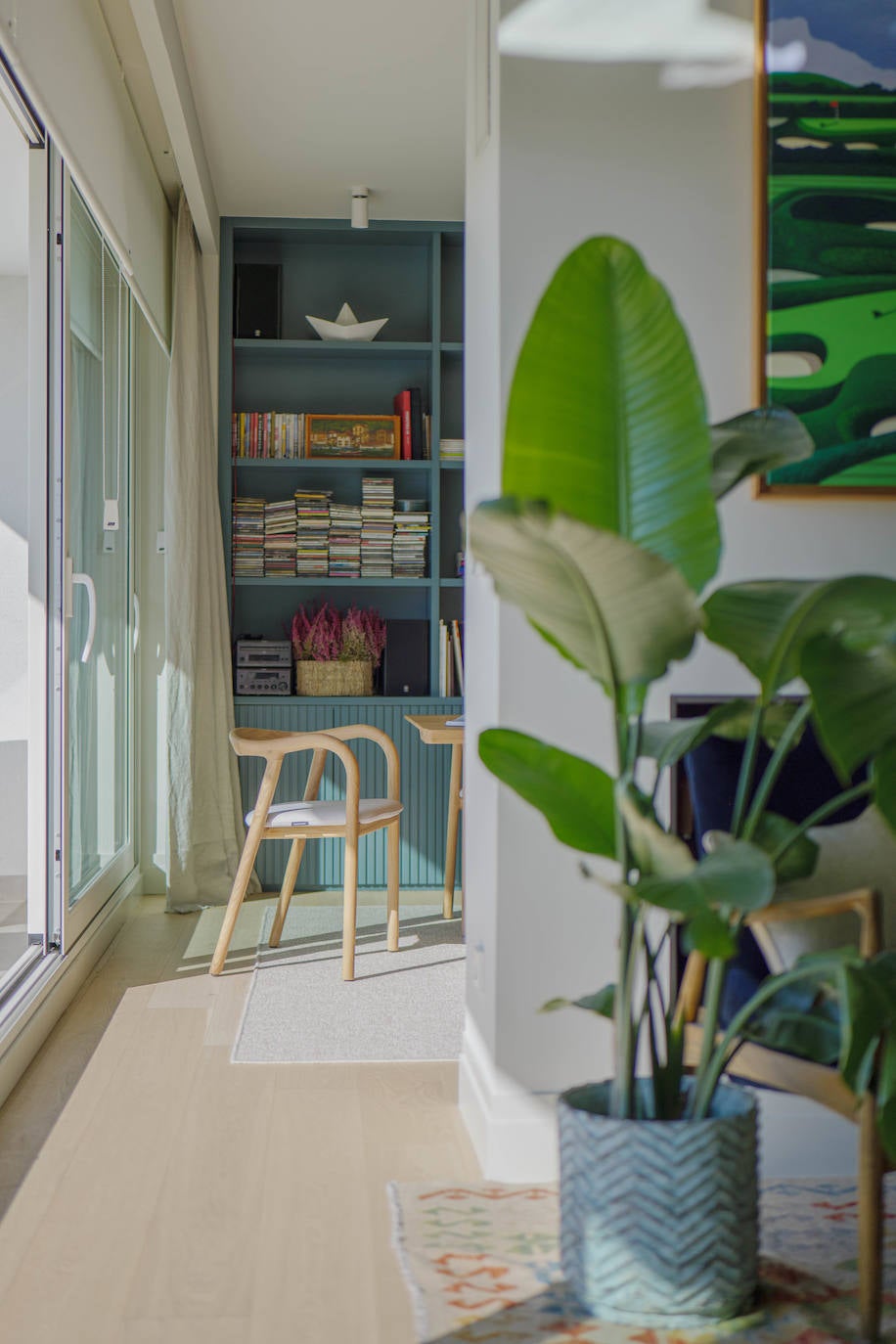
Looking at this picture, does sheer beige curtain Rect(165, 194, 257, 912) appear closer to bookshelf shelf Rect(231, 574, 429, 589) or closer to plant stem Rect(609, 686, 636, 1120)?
bookshelf shelf Rect(231, 574, 429, 589)

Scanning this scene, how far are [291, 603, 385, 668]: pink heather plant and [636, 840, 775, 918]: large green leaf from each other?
372 cm

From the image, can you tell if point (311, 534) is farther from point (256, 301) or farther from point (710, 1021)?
point (710, 1021)

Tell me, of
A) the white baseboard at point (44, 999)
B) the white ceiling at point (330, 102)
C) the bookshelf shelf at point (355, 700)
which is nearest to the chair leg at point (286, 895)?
the white baseboard at point (44, 999)

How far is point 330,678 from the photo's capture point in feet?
16.9

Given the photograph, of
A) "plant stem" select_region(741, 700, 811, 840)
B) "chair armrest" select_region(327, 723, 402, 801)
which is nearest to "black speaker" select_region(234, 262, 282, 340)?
"chair armrest" select_region(327, 723, 402, 801)

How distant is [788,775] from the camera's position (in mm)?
2254

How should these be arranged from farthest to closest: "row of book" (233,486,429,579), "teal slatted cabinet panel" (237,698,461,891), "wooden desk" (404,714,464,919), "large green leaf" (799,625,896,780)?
"row of book" (233,486,429,579) < "teal slatted cabinet panel" (237,698,461,891) < "wooden desk" (404,714,464,919) < "large green leaf" (799,625,896,780)

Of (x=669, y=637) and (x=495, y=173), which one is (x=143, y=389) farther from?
(x=669, y=637)

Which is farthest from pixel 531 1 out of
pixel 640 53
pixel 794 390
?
pixel 794 390

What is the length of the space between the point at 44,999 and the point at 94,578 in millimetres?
1356

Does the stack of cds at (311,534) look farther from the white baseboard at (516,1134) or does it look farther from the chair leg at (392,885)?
the white baseboard at (516,1134)

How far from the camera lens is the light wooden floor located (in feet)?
5.86

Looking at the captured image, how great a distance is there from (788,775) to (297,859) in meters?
2.17

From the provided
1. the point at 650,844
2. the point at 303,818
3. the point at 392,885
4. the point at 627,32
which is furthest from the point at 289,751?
the point at 650,844
